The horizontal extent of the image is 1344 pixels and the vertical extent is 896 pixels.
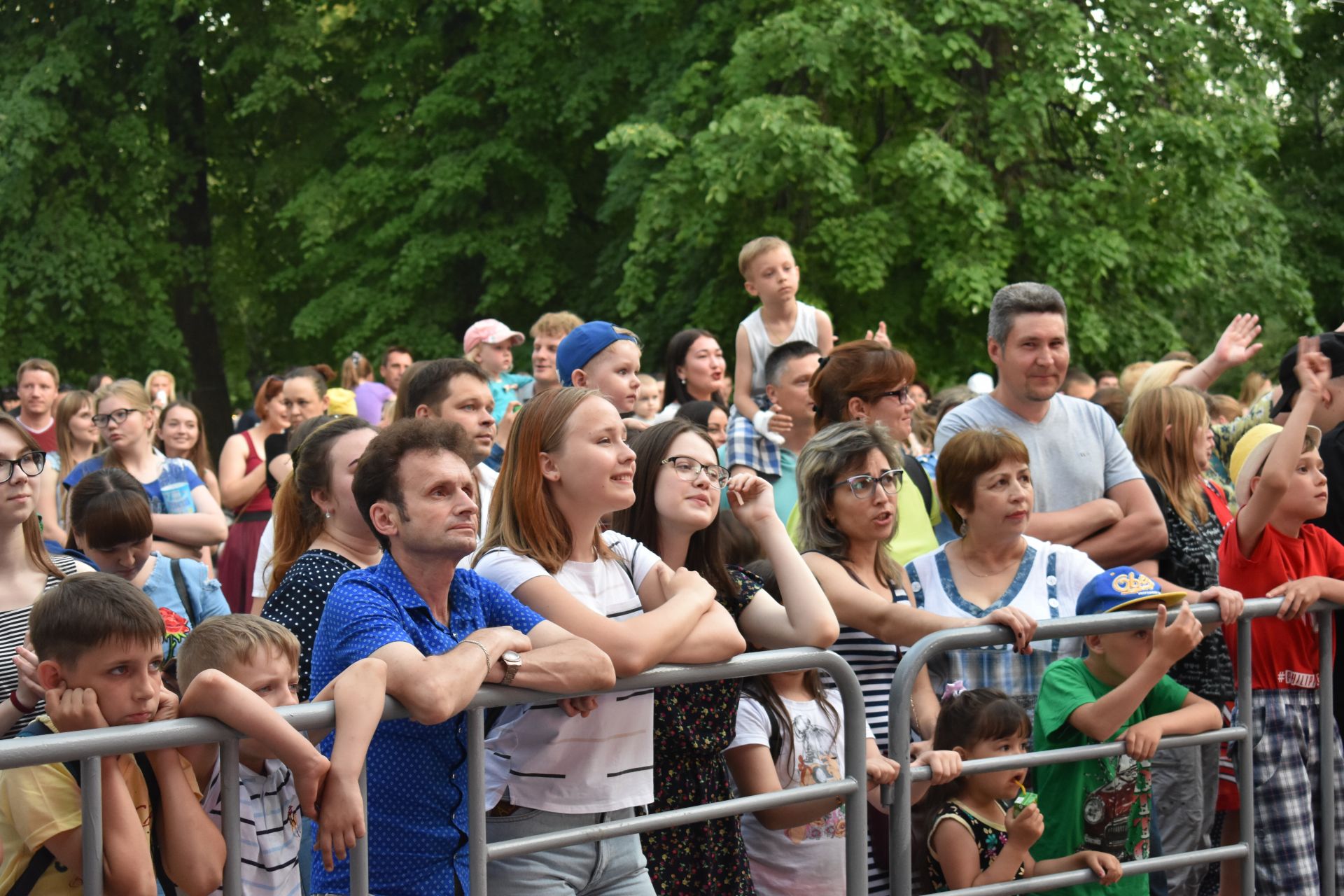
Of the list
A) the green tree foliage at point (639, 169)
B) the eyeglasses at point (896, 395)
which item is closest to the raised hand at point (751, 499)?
the eyeglasses at point (896, 395)

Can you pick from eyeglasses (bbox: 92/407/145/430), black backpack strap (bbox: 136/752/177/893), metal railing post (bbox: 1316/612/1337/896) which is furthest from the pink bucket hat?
black backpack strap (bbox: 136/752/177/893)

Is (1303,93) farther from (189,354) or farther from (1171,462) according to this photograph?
(1171,462)

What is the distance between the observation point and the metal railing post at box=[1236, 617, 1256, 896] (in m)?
4.62

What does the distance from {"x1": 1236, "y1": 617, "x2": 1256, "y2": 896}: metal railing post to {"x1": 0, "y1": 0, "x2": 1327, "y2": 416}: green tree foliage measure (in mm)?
11293

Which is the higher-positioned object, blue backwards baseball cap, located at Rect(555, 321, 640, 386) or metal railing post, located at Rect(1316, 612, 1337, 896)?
blue backwards baseball cap, located at Rect(555, 321, 640, 386)

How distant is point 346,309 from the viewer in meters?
20.4

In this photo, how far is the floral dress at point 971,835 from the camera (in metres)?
4.14

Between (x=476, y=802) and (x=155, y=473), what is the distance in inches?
199

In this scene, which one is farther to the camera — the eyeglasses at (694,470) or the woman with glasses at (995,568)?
the woman with glasses at (995,568)

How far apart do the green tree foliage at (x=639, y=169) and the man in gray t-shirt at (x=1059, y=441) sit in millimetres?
10100

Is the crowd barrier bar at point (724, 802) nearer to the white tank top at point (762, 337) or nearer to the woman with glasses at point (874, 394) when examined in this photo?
the woman with glasses at point (874, 394)

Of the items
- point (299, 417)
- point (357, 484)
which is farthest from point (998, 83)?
point (357, 484)

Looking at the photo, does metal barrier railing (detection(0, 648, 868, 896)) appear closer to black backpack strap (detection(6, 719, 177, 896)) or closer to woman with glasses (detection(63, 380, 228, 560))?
black backpack strap (detection(6, 719, 177, 896))

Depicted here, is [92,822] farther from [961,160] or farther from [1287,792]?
[961,160]
